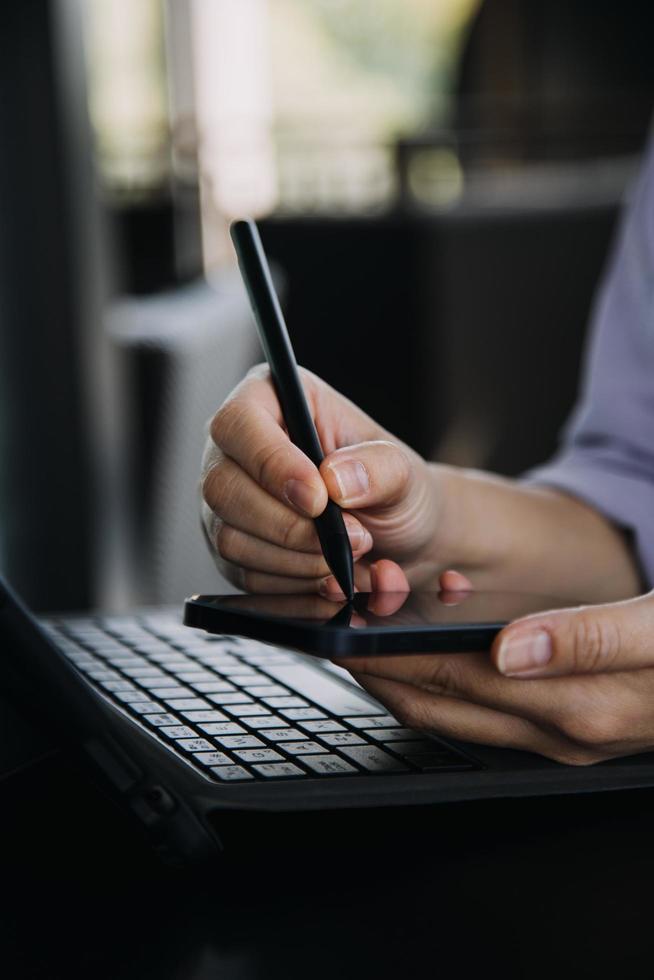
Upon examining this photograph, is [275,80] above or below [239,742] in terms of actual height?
above

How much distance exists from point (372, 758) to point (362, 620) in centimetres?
4

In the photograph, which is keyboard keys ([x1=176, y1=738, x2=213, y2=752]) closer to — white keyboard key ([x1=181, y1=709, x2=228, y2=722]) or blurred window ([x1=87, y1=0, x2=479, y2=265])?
white keyboard key ([x1=181, y1=709, x2=228, y2=722])

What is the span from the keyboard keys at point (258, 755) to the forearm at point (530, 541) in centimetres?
21

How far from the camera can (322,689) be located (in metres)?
0.44

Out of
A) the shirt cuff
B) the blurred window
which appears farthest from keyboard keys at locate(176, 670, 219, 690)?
the blurred window

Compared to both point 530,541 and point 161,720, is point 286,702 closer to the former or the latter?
point 161,720

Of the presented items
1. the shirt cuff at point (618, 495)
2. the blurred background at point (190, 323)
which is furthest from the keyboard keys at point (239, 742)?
the shirt cuff at point (618, 495)

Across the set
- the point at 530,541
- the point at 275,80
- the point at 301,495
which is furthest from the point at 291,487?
the point at 275,80

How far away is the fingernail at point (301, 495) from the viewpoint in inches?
15.5

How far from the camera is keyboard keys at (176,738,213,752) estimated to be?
35cm

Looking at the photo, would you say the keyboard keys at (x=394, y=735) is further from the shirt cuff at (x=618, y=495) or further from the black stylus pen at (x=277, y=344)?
the shirt cuff at (x=618, y=495)

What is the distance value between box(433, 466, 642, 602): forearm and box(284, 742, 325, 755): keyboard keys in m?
0.20

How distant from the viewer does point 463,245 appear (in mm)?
1891

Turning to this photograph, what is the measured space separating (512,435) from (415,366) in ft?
0.81
